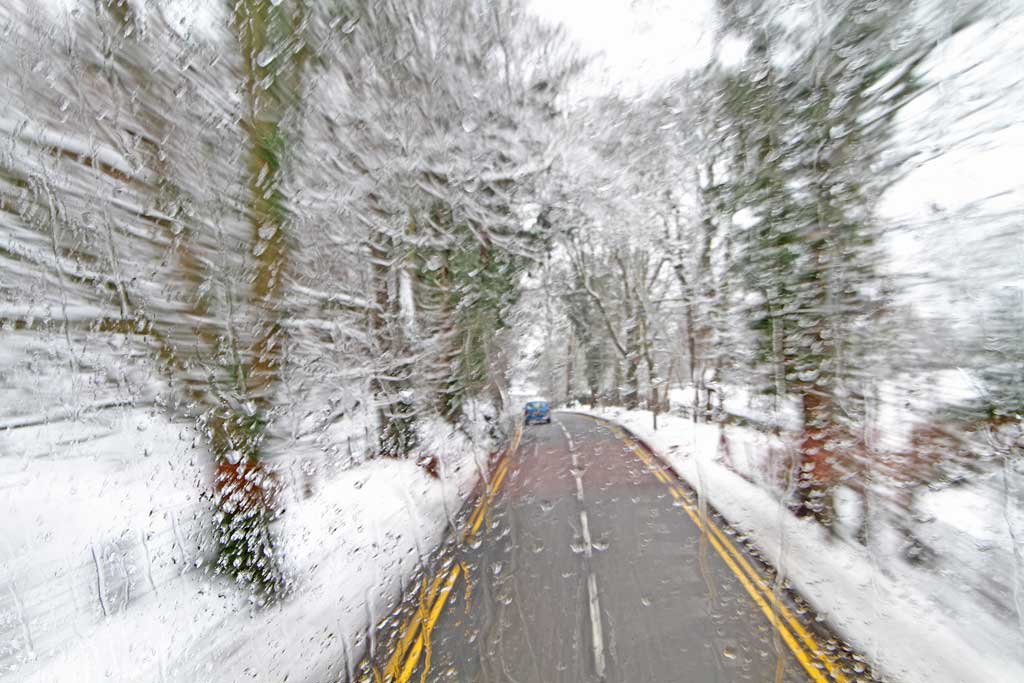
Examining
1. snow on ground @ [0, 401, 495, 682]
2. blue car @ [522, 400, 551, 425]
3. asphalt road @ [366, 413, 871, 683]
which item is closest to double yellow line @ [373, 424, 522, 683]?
asphalt road @ [366, 413, 871, 683]

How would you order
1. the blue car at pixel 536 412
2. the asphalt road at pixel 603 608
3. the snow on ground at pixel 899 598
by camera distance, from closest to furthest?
the snow on ground at pixel 899 598, the asphalt road at pixel 603 608, the blue car at pixel 536 412

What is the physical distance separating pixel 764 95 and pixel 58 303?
7.35 m

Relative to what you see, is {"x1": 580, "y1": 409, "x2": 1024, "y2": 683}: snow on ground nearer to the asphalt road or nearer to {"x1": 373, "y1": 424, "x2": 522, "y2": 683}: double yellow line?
the asphalt road

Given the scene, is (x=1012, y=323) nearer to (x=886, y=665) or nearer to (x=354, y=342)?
(x=886, y=665)

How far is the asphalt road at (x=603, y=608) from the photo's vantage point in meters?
3.85

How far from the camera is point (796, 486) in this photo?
6859 mm

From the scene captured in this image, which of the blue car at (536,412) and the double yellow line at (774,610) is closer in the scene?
the double yellow line at (774,610)

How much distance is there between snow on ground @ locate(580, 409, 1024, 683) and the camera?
3.56 metres

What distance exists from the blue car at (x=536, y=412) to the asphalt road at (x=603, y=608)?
39.5 ft

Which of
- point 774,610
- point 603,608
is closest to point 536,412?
point 603,608

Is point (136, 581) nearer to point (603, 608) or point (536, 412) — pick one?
point (603, 608)

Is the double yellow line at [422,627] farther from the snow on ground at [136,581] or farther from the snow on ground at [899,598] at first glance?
the snow on ground at [899,598]

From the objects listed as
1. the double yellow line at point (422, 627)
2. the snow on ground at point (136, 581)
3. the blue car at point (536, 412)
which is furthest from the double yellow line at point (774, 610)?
the blue car at point (536, 412)

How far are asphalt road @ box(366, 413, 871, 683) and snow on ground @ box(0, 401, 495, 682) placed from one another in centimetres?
61
